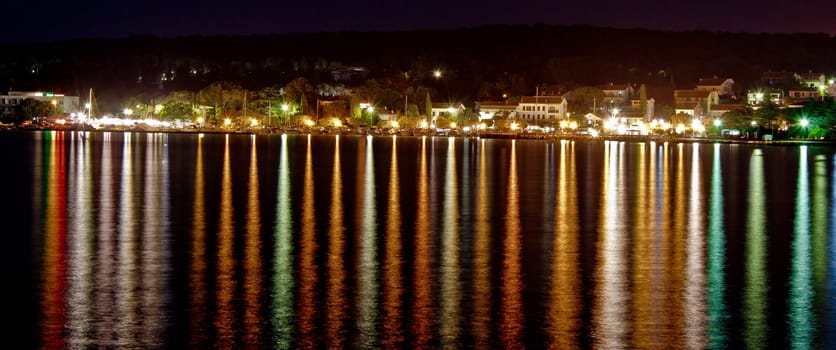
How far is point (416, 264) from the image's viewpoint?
988cm

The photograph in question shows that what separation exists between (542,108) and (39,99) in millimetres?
41862

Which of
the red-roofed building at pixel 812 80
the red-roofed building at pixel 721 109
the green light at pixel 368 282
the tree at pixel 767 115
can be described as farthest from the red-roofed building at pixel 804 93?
the green light at pixel 368 282

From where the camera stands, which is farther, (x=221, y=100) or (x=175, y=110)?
(x=221, y=100)

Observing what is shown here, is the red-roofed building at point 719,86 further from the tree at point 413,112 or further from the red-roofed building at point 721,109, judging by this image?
the tree at point 413,112

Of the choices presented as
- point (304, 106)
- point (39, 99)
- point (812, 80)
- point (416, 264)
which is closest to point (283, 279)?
point (416, 264)

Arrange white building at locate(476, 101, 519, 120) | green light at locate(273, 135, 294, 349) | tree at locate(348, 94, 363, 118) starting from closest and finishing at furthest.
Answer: green light at locate(273, 135, 294, 349), white building at locate(476, 101, 519, 120), tree at locate(348, 94, 363, 118)

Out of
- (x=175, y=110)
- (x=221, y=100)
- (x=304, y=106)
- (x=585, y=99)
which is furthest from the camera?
(x=221, y=100)

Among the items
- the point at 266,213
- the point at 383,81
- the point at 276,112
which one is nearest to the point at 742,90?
the point at 383,81

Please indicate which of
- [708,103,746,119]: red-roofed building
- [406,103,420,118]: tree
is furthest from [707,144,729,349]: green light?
[406,103,420,118]: tree

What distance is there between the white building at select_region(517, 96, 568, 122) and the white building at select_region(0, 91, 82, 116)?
38242mm

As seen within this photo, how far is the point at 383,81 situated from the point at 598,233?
66039 millimetres

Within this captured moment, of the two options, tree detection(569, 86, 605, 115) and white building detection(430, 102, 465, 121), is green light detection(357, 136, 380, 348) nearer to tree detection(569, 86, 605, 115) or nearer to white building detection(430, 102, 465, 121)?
tree detection(569, 86, 605, 115)

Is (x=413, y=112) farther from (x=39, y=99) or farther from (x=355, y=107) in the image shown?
(x=39, y=99)

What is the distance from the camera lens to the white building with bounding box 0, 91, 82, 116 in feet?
254
